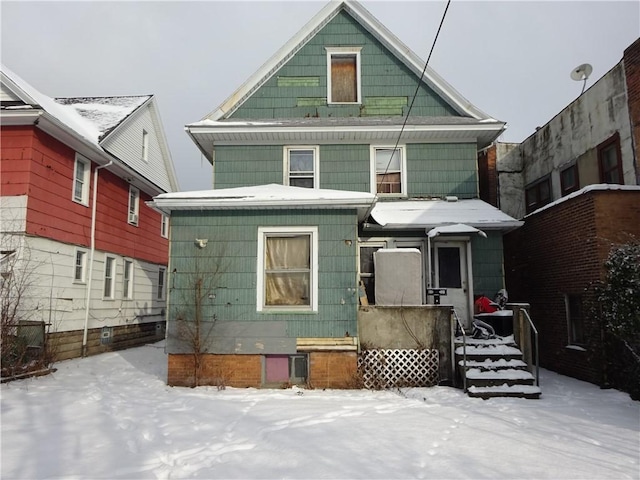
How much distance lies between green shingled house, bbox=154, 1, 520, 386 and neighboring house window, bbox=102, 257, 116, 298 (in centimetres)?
489

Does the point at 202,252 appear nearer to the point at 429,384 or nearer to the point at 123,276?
the point at 429,384

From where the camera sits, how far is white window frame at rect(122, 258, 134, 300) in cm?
1570

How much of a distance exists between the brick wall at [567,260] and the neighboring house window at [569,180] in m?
2.20

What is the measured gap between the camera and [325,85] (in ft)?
43.1

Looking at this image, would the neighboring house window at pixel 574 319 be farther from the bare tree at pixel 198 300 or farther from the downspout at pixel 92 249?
the downspout at pixel 92 249

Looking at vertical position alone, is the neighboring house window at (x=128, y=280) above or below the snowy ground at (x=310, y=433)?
above

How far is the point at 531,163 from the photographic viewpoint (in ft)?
51.5

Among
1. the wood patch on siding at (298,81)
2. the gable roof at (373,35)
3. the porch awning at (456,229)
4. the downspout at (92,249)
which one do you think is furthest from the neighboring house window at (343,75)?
the downspout at (92,249)

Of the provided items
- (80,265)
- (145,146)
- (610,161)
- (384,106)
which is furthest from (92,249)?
(610,161)

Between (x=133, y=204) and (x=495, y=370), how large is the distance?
1394 centimetres

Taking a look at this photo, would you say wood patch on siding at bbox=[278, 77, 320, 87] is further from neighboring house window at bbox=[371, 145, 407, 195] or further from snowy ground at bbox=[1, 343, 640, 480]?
snowy ground at bbox=[1, 343, 640, 480]

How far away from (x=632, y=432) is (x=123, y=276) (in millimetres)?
14819

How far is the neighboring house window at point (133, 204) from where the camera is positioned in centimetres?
1642

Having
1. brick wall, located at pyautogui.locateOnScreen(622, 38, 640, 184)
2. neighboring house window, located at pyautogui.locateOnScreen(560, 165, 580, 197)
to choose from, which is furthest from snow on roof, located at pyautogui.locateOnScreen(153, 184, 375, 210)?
neighboring house window, located at pyautogui.locateOnScreen(560, 165, 580, 197)
